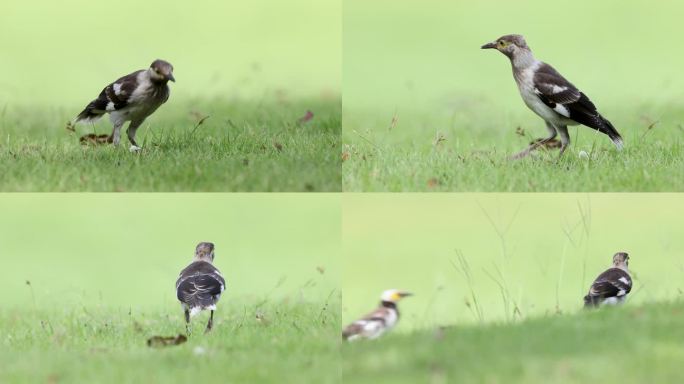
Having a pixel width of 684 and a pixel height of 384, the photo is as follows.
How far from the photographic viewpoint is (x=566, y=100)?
15.2 meters

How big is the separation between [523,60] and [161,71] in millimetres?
5018

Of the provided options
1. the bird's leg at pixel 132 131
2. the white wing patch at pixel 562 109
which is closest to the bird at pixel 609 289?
the white wing patch at pixel 562 109

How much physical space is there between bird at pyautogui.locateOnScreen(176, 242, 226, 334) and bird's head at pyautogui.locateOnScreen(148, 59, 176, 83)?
258cm

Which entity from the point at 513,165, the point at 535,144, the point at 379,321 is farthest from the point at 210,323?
the point at 535,144

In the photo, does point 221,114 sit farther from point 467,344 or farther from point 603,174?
point 467,344

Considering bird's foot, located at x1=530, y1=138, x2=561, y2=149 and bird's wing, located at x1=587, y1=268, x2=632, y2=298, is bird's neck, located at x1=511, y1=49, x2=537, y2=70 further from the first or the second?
bird's wing, located at x1=587, y1=268, x2=632, y2=298

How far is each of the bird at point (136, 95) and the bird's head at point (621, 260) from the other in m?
6.93

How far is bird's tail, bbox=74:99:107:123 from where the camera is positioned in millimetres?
15656

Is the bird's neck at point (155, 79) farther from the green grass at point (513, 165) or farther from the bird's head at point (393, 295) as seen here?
Answer: the bird's head at point (393, 295)

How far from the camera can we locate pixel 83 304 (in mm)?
16094

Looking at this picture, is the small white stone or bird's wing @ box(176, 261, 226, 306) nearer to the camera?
the small white stone

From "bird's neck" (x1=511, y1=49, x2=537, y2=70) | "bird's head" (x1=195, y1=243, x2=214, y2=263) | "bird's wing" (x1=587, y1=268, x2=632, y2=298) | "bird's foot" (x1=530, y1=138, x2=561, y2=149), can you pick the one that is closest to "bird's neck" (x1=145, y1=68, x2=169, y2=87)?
"bird's head" (x1=195, y1=243, x2=214, y2=263)

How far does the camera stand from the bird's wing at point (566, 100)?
15.2 m

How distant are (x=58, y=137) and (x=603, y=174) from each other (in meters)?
8.57
